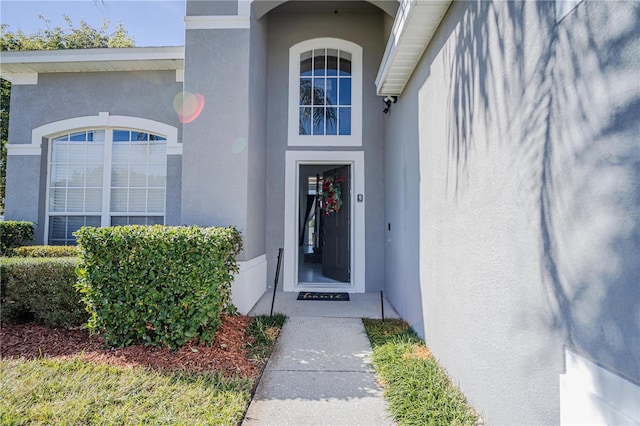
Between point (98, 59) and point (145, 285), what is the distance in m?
5.04

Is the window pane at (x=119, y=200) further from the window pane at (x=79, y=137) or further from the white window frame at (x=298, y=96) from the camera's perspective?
the white window frame at (x=298, y=96)

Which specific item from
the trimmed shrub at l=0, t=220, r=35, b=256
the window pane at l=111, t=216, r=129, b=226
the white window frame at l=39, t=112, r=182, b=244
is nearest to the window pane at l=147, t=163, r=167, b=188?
the white window frame at l=39, t=112, r=182, b=244

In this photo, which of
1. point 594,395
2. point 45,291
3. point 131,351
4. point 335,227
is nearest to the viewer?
point 594,395

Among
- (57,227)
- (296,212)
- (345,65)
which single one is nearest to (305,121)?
(345,65)

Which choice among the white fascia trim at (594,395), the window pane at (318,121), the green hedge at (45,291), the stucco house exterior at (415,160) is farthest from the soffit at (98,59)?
the white fascia trim at (594,395)

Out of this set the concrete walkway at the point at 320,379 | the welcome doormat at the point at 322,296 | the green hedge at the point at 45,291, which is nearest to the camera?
the concrete walkway at the point at 320,379

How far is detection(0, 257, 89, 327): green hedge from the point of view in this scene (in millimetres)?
3709

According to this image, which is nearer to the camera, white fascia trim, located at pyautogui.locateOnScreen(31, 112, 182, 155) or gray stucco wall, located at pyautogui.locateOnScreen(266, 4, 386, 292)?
gray stucco wall, located at pyautogui.locateOnScreen(266, 4, 386, 292)

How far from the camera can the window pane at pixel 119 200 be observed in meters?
6.37

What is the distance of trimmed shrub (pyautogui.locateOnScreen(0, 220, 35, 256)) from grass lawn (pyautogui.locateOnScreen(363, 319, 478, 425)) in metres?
6.43

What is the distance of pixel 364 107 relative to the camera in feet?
20.2

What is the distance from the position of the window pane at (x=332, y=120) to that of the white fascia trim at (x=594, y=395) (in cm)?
532

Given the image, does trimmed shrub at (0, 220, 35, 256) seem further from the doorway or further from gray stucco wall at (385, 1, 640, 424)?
gray stucco wall at (385, 1, 640, 424)

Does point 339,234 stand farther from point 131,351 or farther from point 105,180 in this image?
→ point 105,180
